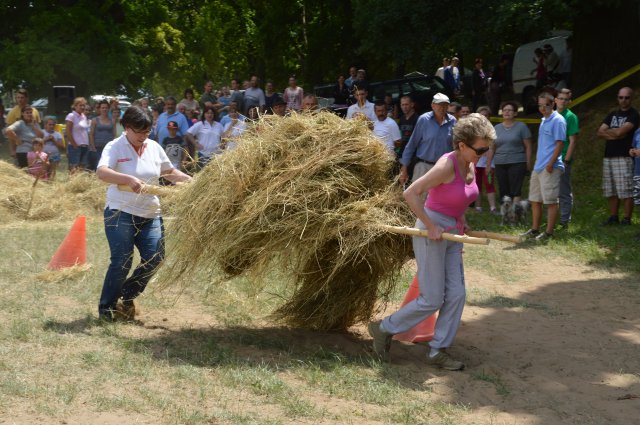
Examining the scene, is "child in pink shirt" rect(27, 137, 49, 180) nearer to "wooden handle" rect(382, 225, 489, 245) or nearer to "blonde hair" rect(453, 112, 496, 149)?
"wooden handle" rect(382, 225, 489, 245)

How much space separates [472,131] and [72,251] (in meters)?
5.34

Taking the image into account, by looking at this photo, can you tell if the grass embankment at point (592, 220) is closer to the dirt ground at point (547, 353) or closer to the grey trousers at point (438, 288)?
the dirt ground at point (547, 353)

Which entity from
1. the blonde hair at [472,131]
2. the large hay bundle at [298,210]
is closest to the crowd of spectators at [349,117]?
the large hay bundle at [298,210]

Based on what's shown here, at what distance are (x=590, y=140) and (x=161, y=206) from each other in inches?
472

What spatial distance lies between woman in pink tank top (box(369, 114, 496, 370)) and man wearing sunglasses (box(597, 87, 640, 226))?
690 centimetres

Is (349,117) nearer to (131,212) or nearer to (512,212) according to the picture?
(131,212)

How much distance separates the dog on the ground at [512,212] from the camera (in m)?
13.1

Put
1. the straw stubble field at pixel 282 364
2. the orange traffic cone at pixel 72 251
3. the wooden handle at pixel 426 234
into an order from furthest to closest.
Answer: the orange traffic cone at pixel 72 251 → the wooden handle at pixel 426 234 → the straw stubble field at pixel 282 364

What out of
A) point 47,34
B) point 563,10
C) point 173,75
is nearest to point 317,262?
point 563,10

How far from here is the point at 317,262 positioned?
22.0 feet

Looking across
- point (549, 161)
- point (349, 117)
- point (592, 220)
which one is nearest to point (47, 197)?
point (349, 117)

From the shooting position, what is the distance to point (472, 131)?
6184 mm

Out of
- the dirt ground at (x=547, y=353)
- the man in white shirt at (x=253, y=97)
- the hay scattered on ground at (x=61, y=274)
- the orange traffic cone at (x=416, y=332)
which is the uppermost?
the man in white shirt at (x=253, y=97)

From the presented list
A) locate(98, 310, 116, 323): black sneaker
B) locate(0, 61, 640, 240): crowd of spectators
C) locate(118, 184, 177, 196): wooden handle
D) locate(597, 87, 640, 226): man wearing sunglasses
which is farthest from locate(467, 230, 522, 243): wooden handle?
locate(597, 87, 640, 226): man wearing sunglasses
